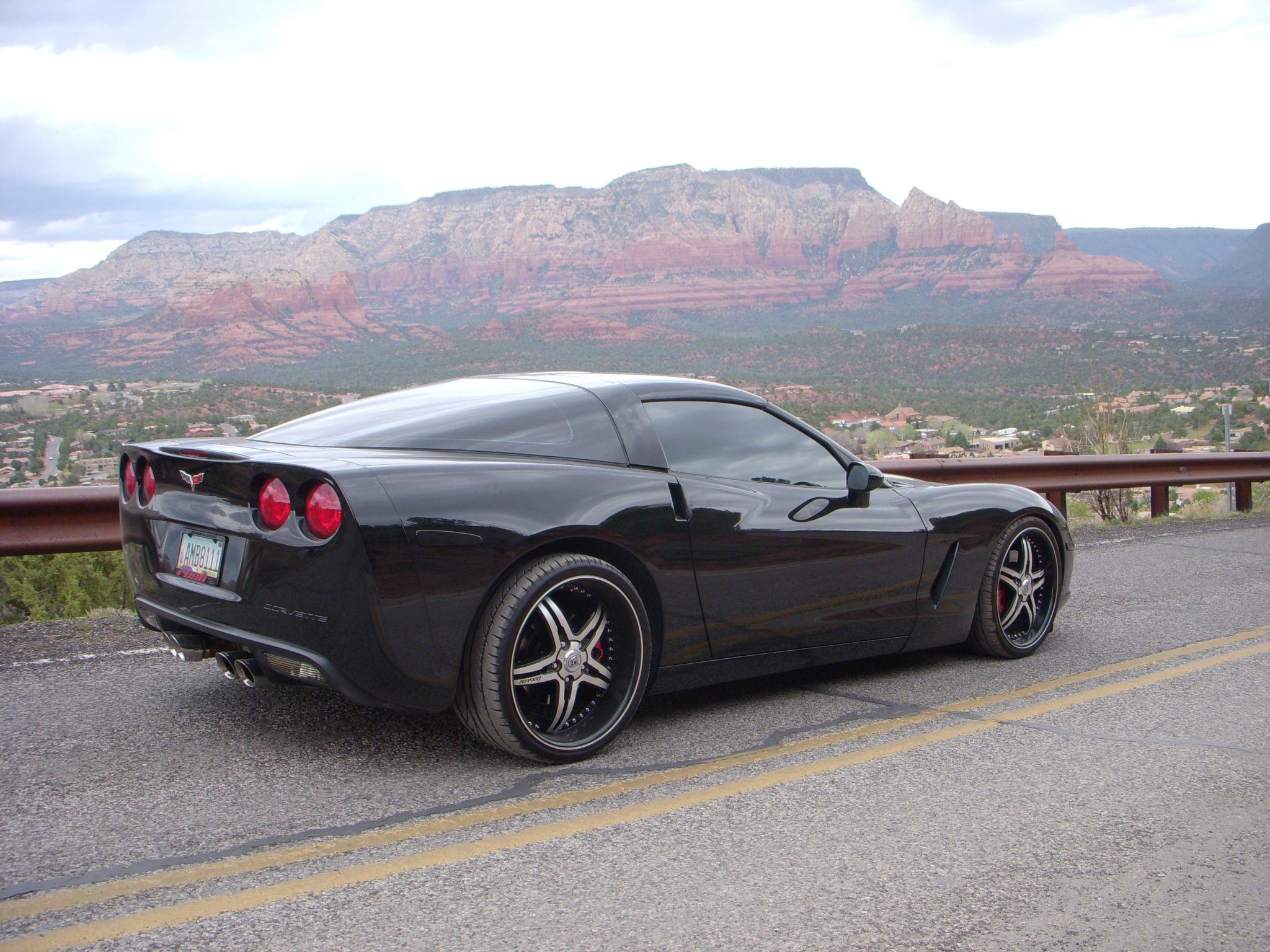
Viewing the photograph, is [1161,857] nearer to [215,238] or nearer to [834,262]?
[834,262]

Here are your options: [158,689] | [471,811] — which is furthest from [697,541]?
[158,689]

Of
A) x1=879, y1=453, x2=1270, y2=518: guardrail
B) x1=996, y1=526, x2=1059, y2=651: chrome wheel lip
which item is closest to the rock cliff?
x1=879, y1=453, x2=1270, y2=518: guardrail

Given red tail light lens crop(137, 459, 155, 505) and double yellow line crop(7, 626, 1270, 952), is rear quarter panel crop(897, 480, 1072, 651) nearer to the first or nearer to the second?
double yellow line crop(7, 626, 1270, 952)

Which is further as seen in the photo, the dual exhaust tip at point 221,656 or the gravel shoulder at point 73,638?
the gravel shoulder at point 73,638

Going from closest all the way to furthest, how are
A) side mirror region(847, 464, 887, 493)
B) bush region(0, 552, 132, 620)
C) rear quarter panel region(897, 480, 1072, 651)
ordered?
1. side mirror region(847, 464, 887, 493)
2. rear quarter panel region(897, 480, 1072, 651)
3. bush region(0, 552, 132, 620)

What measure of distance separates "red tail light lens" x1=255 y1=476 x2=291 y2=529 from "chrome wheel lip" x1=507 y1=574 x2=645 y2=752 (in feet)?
2.59

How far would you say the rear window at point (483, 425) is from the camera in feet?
12.6

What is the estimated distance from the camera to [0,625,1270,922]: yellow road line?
262 centimetres

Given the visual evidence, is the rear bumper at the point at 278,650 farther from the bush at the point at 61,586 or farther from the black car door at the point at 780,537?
the bush at the point at 61,586

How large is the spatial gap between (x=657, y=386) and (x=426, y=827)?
1928 mm

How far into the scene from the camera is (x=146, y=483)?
13.1ft

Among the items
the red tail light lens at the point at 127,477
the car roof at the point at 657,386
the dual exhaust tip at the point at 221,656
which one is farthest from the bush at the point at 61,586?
the car roof at the point at 657,386

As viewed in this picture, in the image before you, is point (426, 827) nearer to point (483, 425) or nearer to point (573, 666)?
point (573, 666)

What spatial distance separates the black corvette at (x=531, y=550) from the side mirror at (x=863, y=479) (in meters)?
0.01
